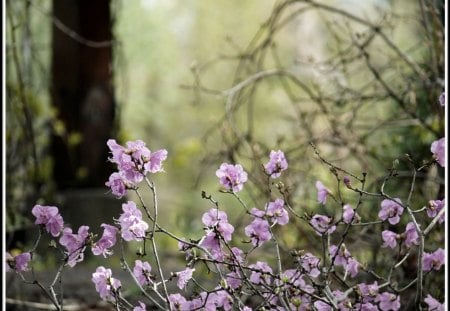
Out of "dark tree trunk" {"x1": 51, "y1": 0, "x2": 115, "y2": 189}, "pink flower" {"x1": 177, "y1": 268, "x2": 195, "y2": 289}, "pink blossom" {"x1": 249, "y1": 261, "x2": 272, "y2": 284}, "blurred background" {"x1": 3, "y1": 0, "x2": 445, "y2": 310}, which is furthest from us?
"dark tree trunk" {"x1": 51, "y1": 0, "x2": 115, "y2": 189}

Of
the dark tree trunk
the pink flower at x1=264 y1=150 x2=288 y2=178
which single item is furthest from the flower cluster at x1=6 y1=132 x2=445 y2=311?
the dark tree trunk

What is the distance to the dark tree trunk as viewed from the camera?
13.5ft

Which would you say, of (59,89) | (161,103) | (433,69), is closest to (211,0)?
(161,103)

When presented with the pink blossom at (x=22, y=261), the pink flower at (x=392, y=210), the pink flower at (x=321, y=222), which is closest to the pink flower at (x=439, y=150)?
the pink flower at (x=392, y=210)

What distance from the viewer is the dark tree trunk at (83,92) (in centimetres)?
411

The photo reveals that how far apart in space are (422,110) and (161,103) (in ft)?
29.0

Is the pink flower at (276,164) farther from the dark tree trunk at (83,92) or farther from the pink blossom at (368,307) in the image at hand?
the dark tree trunk at (83,92)

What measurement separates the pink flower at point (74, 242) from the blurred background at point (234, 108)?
8 cm

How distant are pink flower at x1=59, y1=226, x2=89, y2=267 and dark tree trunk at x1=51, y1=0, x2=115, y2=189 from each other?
2789 millimetres

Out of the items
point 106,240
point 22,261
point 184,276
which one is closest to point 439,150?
point 184,276

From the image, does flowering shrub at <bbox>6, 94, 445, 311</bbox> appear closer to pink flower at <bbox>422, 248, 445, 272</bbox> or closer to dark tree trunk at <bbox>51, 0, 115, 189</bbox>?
pink flower at <bbox>422, 248, 445, 272</bbox>

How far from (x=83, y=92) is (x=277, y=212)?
9.91ft

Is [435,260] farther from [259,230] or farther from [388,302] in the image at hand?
[259,230]

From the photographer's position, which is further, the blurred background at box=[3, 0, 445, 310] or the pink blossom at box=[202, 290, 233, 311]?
the blurred background at box=[3, 0, 445, 310]
